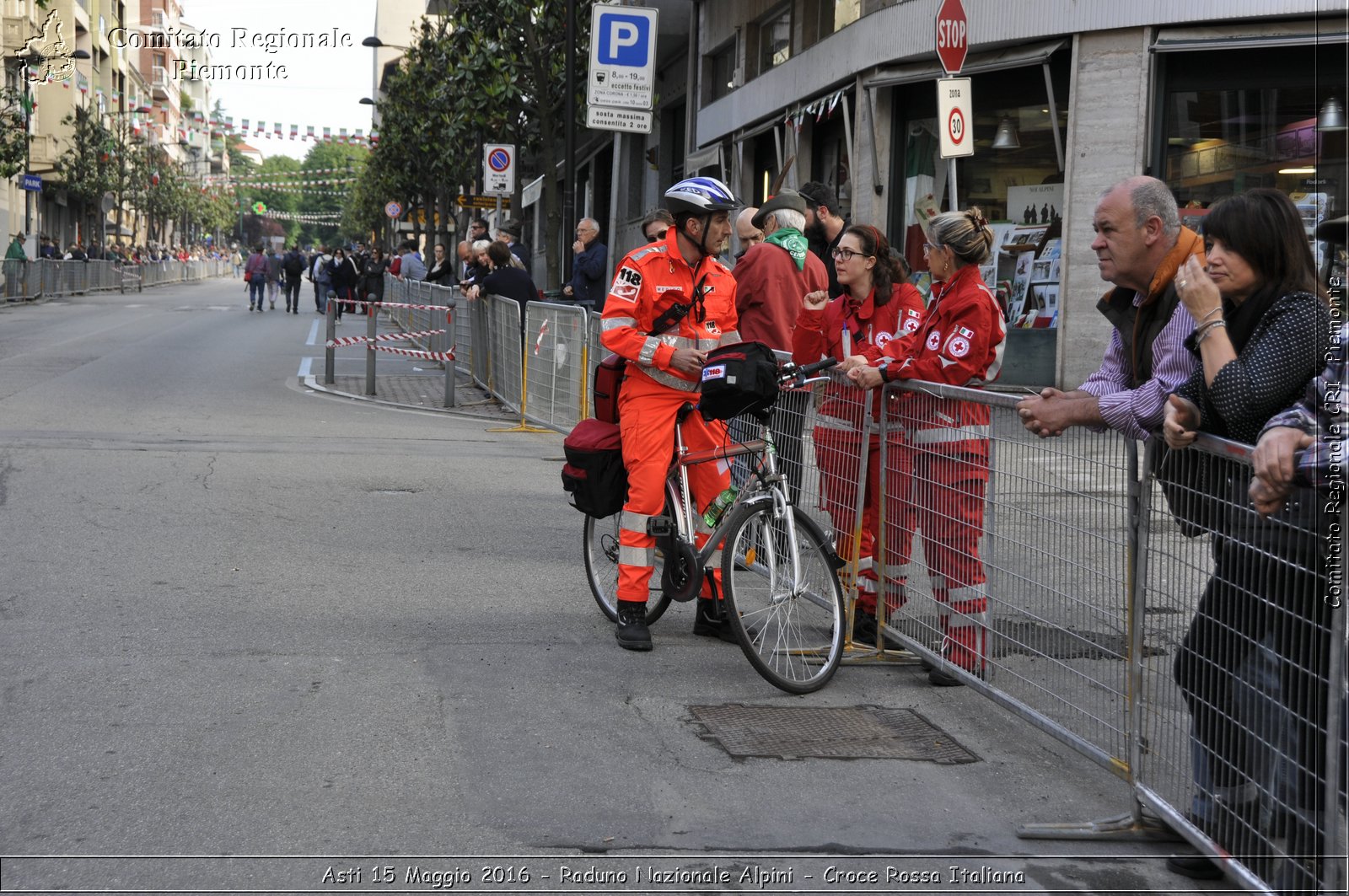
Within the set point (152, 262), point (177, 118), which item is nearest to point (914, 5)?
point (152, 262)

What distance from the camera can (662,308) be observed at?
19.8 feet

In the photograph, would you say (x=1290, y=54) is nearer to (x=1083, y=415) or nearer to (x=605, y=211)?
(x=1083, y=415)

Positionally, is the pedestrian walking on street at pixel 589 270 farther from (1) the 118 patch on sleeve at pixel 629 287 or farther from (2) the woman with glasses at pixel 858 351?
(1) the 118 patch on sleeve at pixel 629 287

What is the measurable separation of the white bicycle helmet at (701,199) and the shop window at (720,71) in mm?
19646

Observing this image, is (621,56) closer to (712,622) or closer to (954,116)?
(954,116)

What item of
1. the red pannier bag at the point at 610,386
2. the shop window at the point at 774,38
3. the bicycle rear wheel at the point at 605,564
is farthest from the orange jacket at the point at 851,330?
the shop window at the point at 774,38

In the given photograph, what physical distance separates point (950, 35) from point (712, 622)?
6.74 m

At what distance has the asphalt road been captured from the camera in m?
3.84

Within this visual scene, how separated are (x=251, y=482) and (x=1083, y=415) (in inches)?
277

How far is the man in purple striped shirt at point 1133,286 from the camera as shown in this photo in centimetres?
423

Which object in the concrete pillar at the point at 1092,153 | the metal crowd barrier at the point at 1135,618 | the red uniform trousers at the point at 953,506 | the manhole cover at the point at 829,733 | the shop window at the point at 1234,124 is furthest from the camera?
the concrete pillar at the point at 1092,153

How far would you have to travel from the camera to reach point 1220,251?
143 inches

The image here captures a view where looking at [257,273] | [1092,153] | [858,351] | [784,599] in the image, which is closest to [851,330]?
[858,351]

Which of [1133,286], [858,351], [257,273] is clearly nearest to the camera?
[1133,286]
